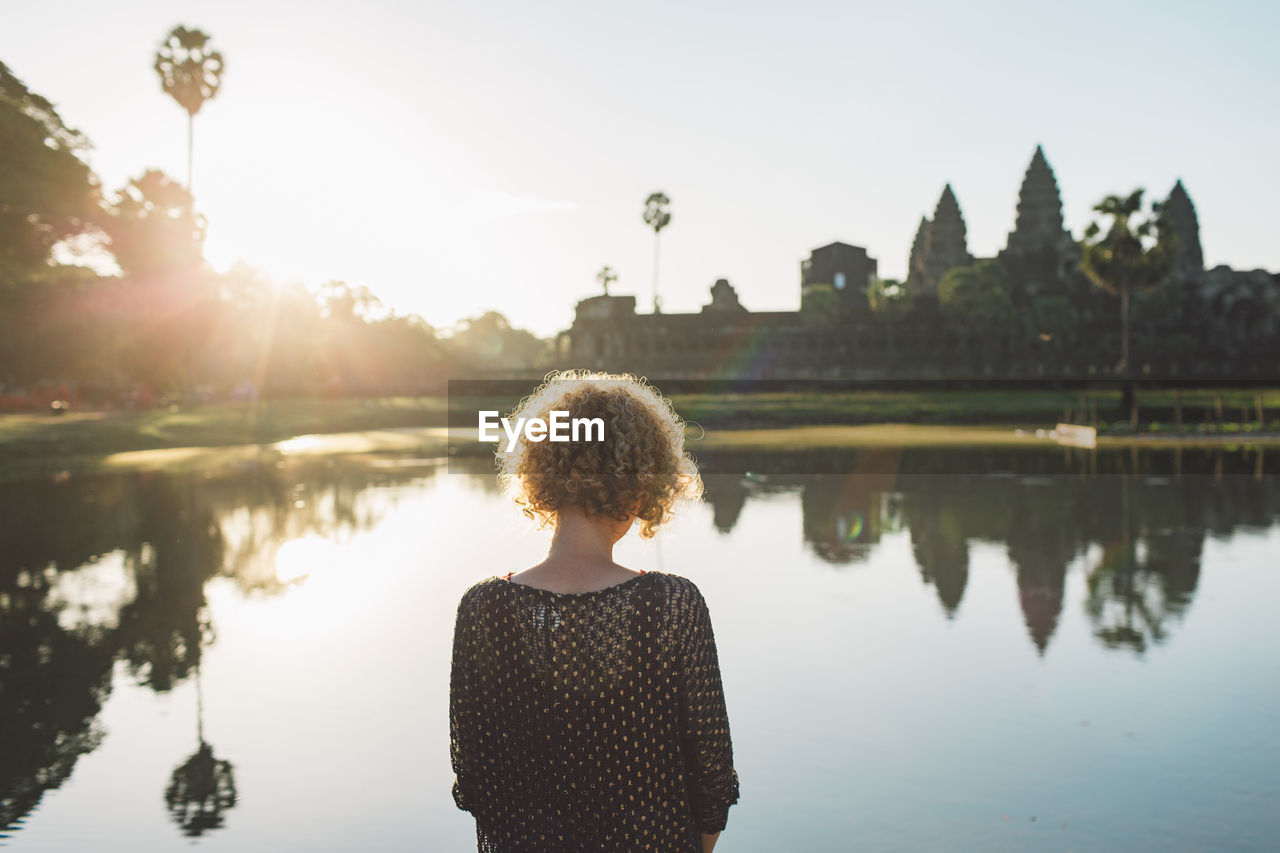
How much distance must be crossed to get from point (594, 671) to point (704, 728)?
0.96 ft

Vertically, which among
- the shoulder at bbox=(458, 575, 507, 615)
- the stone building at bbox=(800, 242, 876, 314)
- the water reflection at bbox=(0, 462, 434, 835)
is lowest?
the water reflection at bbox=(0, 462, 434, 835)

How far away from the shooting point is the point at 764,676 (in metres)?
7.96

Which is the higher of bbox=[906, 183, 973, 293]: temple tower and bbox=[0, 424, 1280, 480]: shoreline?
bbox=[906, 183, 973, 293]: temple tower

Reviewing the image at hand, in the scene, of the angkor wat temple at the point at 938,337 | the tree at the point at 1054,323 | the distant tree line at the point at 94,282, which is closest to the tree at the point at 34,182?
the distant tree line at the point at 94,282

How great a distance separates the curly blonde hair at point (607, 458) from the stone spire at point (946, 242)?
117m

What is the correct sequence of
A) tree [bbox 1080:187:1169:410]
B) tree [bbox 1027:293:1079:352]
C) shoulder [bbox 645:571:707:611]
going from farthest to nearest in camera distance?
tree [bbox 1027:293:1079:352] → tree [bbox 1080:187:1169:410] → shoulder [bbox 645:571:707:611]

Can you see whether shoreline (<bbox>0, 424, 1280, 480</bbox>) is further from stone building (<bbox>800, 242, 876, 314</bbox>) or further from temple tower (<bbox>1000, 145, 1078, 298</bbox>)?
stone building (<bbox>800, 242, 876, 314</bbox>)

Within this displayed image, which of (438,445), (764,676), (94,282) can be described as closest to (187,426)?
(94,282)

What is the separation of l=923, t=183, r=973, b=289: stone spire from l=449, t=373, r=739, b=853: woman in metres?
117

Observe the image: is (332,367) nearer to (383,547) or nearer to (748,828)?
(383,547)

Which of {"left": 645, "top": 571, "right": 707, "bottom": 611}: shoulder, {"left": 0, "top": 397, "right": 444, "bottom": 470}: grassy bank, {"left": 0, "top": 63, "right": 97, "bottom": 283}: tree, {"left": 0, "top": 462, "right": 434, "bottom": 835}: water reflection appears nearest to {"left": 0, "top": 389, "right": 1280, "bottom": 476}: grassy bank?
{"left": 0, "top": 397, "right": 444, "bottom": 470}: grassy bank

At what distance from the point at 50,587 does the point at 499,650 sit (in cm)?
1105

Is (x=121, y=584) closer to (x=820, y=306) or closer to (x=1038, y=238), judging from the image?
(x=820, y=306)

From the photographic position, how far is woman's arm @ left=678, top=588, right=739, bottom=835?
2.27m
